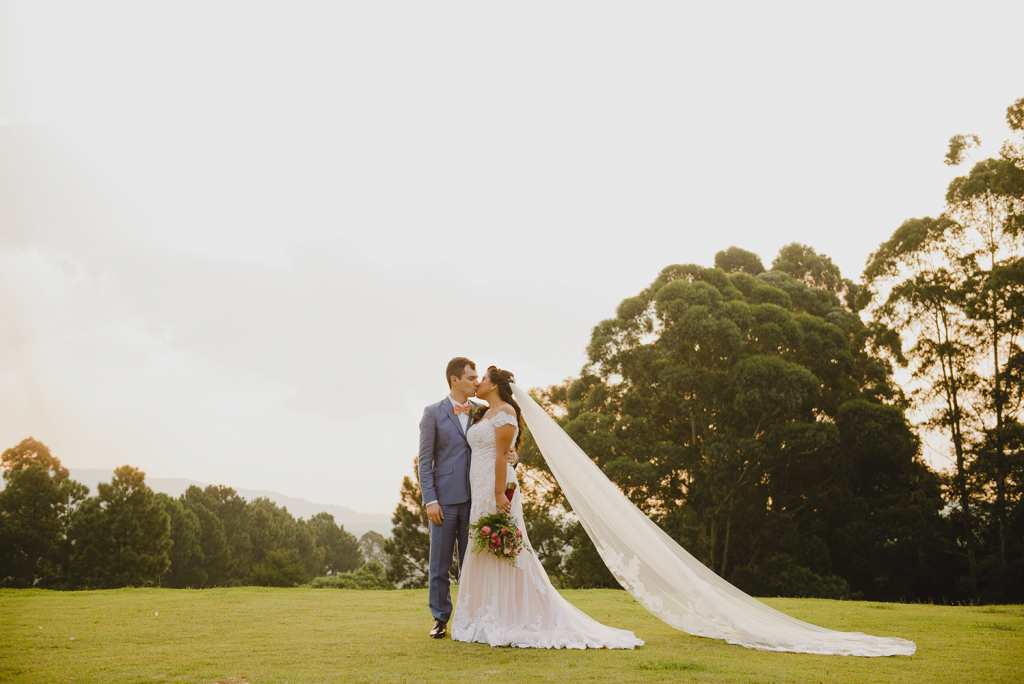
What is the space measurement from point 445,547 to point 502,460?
97 cm

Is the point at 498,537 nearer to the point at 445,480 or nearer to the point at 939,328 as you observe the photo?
the point at 445,480

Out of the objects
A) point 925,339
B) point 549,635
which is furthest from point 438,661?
point 925,339

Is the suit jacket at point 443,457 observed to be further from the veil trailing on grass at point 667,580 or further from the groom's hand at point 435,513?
the veil trailing on grass at point 667,580

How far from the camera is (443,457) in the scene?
5.73 meters

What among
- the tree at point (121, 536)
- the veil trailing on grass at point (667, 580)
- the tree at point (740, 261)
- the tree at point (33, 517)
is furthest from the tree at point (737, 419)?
the tree at point (33, 517)

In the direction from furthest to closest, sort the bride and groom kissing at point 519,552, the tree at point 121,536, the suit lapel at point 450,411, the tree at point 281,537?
the tree at point 281,537
the tree at point 121,536
the suit lapel at point 450,411
the bride and groom kissing at point 519,552

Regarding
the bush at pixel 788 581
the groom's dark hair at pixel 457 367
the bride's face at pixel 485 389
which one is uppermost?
the groom's dark hair at pixel 457 367

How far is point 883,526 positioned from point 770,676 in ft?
65.0

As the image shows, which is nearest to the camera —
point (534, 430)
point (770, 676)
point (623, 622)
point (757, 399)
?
point (770, 676)

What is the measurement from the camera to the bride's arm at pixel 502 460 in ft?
18.0

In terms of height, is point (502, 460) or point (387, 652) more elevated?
point (502, 460)

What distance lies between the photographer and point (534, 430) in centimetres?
611

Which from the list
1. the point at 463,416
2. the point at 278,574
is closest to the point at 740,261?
the point at 463,416

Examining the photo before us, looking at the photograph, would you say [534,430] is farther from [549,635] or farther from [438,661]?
[438,661]
